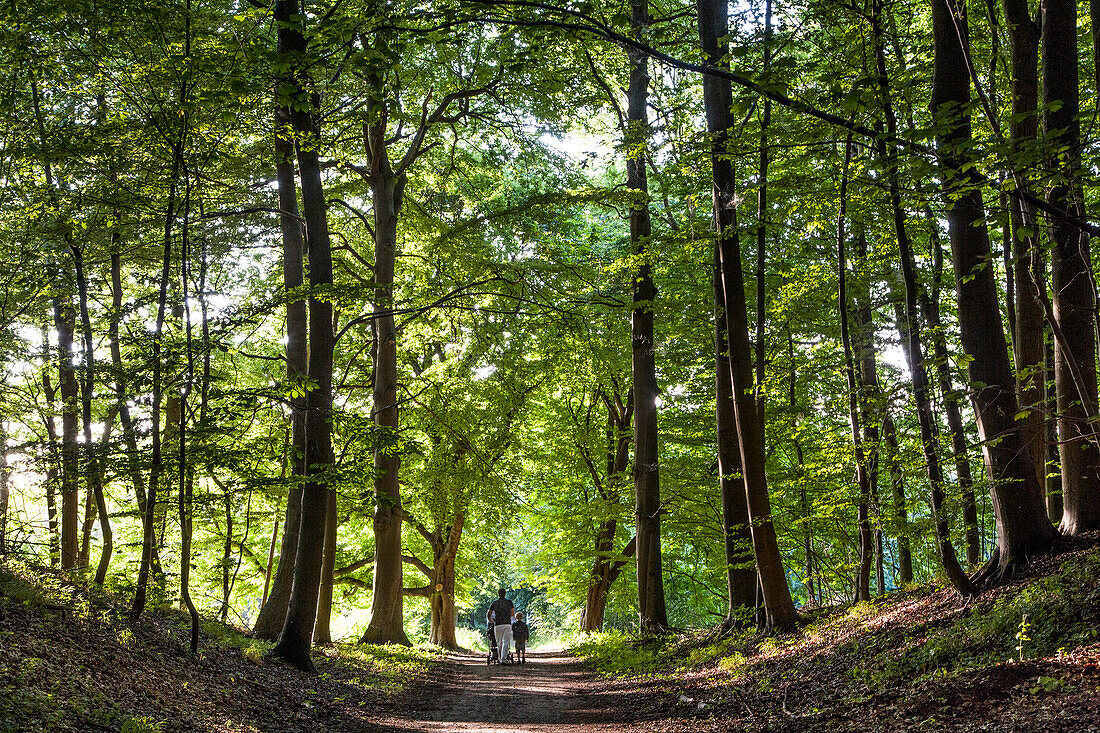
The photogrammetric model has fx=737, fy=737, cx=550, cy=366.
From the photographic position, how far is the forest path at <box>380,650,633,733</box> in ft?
24.7

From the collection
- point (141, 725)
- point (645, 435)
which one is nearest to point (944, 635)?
point (141, 725)

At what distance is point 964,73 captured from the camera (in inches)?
263

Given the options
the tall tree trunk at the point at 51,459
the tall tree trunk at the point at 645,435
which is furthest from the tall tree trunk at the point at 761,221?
the tall tree trunk at the point at 51,459

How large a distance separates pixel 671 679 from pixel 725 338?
458 centimetres

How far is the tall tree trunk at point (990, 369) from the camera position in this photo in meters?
6.58

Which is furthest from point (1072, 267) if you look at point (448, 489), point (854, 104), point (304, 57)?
point (448, 489)

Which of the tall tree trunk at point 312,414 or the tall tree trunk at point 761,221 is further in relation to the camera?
the tall tree trunk at point 312,414

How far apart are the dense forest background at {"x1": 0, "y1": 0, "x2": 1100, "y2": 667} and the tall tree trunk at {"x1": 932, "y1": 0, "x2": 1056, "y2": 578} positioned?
0.10 ft

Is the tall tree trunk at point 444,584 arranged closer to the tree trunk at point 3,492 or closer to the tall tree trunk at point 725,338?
the tall tree trunk at point 725,338

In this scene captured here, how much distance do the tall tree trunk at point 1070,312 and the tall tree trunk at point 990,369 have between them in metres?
0.29

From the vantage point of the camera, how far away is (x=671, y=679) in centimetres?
960

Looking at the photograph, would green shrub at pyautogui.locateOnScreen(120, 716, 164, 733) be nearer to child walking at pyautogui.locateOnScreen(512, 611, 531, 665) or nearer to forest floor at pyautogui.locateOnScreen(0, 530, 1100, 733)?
forest floor at pyautogui.locateOnScreen(0, 530, 1100, 733)

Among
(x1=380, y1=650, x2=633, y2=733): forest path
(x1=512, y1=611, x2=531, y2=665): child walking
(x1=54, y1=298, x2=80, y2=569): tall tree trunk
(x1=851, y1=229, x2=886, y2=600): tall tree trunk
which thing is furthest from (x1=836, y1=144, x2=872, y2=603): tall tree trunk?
(x1=54, y1=298, x2=80, y2=569): tall tree trunk

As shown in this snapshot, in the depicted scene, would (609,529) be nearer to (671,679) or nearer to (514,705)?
(671,679)
